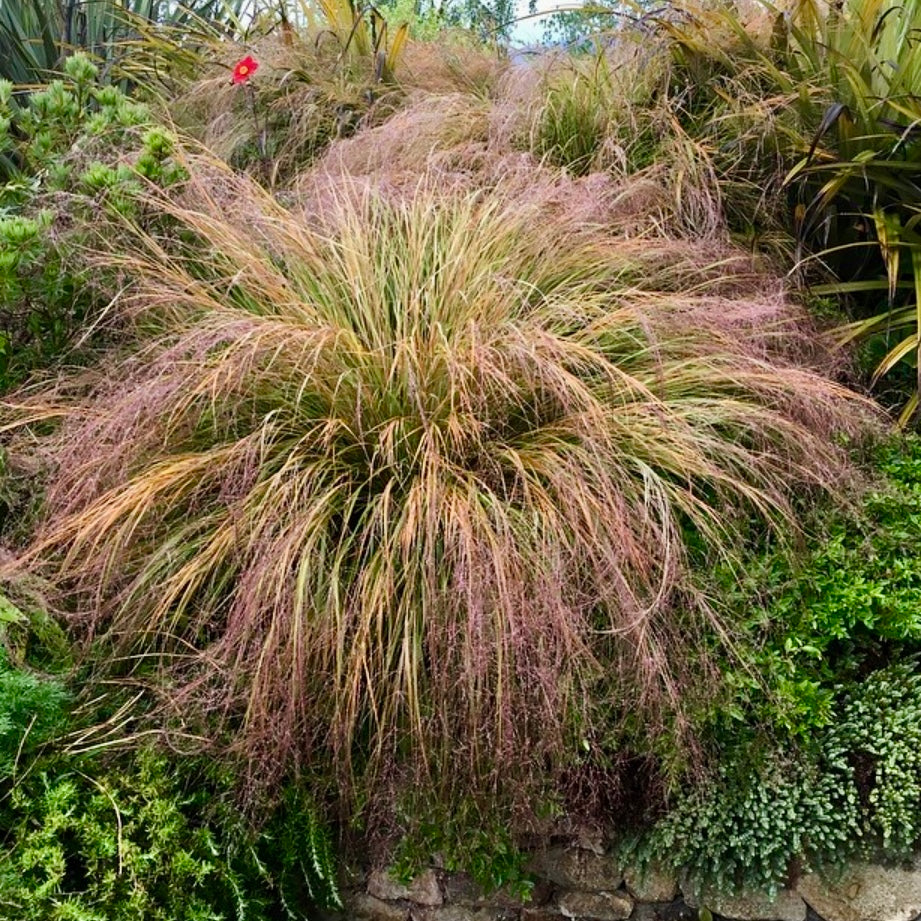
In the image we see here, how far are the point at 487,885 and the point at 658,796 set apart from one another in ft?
1.40

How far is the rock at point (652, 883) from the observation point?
2.02 m

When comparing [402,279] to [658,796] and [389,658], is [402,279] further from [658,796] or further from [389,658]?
[658,796]

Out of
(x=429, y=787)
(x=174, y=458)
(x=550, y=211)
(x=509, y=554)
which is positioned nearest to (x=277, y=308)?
(x=174, y=458)

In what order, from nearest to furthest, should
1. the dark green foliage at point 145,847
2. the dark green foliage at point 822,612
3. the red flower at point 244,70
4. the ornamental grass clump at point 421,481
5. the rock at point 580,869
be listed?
the dark green foliage at point 145,847
the ornamental grass clump at point 421,481
the dark green foliage at point 822,612
the rock at point 580,869
the red flower at point 244,70

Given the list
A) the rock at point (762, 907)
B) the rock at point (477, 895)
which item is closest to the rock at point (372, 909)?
the rock at point (477, 895)

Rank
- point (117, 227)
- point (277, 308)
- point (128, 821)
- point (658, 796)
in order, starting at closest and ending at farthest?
point (128, 821) → point (658, 796) → point (277, 308) → point (117, 227)

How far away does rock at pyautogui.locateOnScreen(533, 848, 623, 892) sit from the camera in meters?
2.05

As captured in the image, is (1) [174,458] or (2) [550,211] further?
(2) [550,211]

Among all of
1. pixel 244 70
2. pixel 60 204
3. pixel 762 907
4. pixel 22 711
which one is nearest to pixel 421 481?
pixel 22 711

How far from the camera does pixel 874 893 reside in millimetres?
1933

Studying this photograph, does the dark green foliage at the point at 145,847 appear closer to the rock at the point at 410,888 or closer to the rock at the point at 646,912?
the rock at the point at 410,888

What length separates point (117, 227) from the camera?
2.71 meters

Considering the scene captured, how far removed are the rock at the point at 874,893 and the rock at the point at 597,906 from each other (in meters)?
0.44

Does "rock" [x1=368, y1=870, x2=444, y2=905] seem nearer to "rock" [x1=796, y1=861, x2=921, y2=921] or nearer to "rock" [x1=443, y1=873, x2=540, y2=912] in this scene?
"rock" [x1=443, y1=873, x2=540, y2=912]
